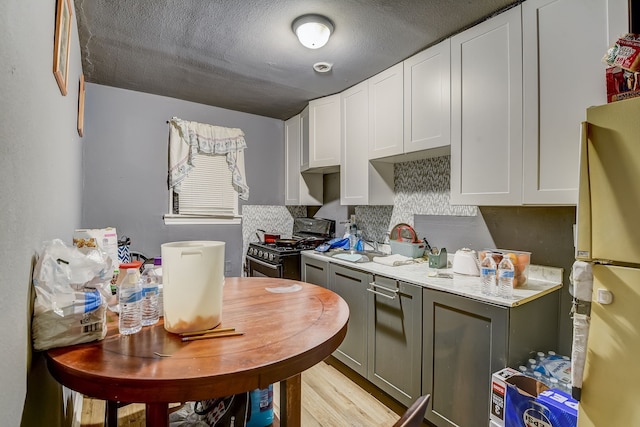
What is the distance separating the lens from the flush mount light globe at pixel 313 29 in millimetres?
1850

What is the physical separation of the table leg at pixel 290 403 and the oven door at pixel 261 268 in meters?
1.73

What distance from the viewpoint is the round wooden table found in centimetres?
71

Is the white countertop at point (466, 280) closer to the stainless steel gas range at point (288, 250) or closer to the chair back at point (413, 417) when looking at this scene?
the stainless steel gas range at point (288, 250)

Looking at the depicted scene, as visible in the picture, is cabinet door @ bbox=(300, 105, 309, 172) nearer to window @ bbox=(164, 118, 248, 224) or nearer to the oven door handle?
window @ bbox=(164, 118, 248, 224)

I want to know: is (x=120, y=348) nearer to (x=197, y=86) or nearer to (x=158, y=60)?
(x=158, y=60)

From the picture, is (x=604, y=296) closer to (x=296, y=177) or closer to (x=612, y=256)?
(x=612, y=256)

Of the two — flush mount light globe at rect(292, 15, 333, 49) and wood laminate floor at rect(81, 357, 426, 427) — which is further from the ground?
flush mount light globe at rect(292, 15, 333, 49)

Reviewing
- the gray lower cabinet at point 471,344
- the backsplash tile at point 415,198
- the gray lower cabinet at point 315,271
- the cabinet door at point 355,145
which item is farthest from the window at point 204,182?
the gray lower cabinet at point 471,344

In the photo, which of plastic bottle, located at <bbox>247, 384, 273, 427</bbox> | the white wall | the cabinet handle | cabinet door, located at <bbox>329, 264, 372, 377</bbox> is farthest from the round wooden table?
Result: cabinet door, located at <bbox>329, 264, 372, 377</bbox>

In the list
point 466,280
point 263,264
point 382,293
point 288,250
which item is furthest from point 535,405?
point 263,264

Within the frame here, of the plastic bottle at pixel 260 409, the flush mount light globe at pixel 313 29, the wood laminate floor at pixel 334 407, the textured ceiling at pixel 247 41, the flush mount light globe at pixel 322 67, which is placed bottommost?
the wood laminate floor at pixel 334 407

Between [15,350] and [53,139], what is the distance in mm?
970

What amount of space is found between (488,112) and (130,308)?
202 centimetres

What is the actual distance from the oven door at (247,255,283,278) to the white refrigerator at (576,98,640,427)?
2.25 m
